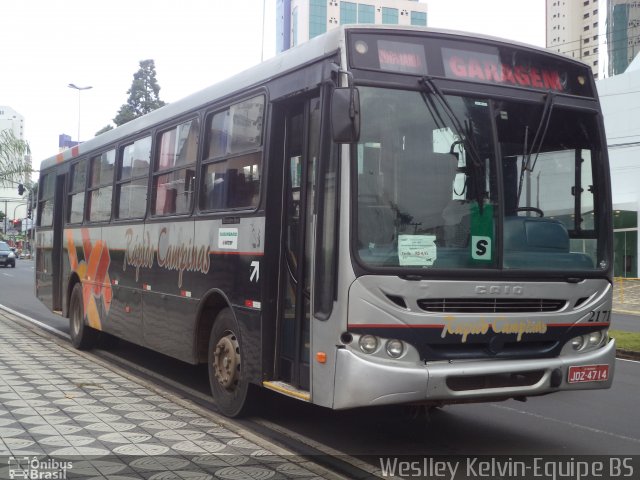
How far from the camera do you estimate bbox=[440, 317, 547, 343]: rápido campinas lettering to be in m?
5.71

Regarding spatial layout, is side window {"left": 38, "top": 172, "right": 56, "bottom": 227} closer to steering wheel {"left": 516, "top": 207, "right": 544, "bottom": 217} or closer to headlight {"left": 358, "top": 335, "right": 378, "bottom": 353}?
headlight {"left": 358, "top": 335, "right": 378, "bottom": 353}

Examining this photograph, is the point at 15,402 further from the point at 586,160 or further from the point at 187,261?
the point at 586,160

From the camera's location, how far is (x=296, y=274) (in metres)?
6.53

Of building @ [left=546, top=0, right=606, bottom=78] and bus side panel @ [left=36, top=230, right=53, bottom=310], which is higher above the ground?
building @ [left=546, top=0, right=606, bottom=78]

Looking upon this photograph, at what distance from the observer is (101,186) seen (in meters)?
11.7

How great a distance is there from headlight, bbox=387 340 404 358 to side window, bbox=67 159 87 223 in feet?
26.9

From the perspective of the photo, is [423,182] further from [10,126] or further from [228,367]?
[10,126]

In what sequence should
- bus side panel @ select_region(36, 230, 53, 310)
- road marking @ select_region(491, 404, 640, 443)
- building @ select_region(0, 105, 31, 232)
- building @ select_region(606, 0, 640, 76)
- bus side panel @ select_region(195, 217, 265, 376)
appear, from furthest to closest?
1. building @ select_region(606, 0, 640, 76)
2. building @ select_region(0, 105, 31, 232)
3. bus side panel @ select_region(36, 230, 53, 310)
4. road marking @ select_region(491, 404, 640, 443)
5. bus side panel @ select_region(195, 217, 265, 376)

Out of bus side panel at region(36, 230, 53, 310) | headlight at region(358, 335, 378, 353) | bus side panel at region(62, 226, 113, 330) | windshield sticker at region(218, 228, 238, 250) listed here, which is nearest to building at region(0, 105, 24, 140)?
bus side panel at region(36, 230, 53, 310)

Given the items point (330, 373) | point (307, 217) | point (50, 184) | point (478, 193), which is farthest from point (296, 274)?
point (50, 184)

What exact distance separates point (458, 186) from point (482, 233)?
0.40 m

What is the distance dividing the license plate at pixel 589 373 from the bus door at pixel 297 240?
6.83 ft

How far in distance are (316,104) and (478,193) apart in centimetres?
150

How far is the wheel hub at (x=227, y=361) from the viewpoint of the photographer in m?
7.29
